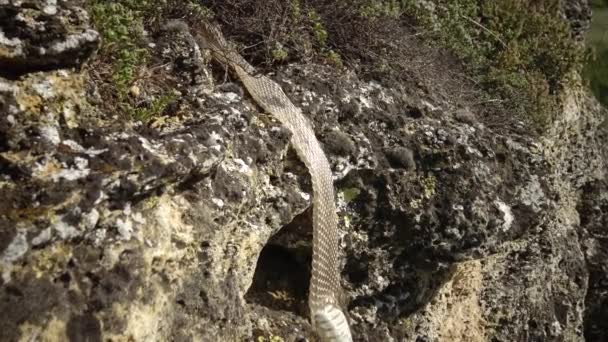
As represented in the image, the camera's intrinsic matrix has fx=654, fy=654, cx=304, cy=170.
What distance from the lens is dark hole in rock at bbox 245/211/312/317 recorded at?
358cm

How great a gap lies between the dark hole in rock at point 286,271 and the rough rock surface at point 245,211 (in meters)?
0.01

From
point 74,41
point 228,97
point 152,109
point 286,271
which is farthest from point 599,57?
point 74,41

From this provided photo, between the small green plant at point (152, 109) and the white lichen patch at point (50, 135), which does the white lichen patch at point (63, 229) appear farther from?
the small green plant at point (152, 109)

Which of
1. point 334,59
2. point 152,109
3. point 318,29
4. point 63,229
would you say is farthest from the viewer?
point 318,29

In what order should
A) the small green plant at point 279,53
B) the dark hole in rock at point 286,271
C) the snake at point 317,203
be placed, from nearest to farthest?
the snake at point 317,203
the dark hole in rock at point 286,271
the small green plant at point 279,53

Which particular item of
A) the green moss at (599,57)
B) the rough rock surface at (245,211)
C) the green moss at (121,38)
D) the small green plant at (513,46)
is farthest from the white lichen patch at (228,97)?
the green moss at (599,57)

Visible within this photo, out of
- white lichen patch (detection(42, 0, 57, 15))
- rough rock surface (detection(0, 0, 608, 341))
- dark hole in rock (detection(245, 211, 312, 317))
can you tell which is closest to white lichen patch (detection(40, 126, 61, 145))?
rough rock surface (detection(0, 0, 608, 341))

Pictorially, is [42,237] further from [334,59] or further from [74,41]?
[334,59]

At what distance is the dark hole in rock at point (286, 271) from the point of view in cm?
358

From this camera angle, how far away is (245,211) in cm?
301

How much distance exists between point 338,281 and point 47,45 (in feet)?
6.64

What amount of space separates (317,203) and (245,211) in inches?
21.8

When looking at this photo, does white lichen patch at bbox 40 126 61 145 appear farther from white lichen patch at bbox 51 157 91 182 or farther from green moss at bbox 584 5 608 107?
green moss at bbox 584 5 608 107

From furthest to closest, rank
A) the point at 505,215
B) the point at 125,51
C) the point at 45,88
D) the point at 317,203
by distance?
the point at 505,215 → the point at 317,203 → the point at 125,51 → the point at 45,88
